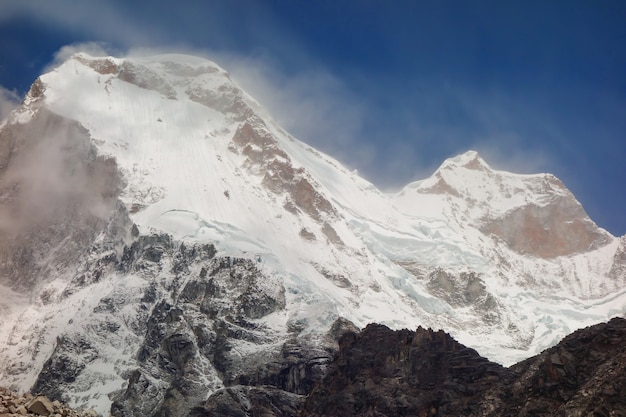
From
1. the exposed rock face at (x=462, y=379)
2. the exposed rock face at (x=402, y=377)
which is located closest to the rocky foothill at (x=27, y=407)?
the exposed rock face at (x=462, y=379)

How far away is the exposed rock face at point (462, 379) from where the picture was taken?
177 ft

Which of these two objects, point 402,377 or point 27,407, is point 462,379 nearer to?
point 402,377

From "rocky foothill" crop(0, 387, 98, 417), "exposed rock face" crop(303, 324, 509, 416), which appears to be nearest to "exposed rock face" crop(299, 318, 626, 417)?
"exposed rock face" crop(303, 324, 509, 416)

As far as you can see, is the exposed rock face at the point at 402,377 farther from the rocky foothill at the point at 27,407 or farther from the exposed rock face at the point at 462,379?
the rocky foothill at the point at 27,407

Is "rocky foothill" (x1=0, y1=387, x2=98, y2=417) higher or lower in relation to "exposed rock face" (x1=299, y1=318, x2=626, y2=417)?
lower

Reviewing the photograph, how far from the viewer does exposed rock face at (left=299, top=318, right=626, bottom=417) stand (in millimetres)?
53875

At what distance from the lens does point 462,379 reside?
265 feet

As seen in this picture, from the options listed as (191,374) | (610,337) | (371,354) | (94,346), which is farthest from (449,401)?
(94,346)

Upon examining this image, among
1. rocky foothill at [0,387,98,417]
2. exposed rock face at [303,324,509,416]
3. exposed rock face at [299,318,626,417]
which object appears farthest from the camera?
exposed rock face at [303,324,509,416]

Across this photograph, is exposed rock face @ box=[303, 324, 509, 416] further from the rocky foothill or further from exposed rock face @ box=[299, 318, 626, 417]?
the rocky foothill

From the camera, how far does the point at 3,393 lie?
3628 cm

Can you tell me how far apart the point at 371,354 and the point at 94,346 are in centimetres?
6900

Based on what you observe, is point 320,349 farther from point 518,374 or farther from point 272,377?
point 518,374

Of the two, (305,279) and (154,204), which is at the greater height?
(154,204)
